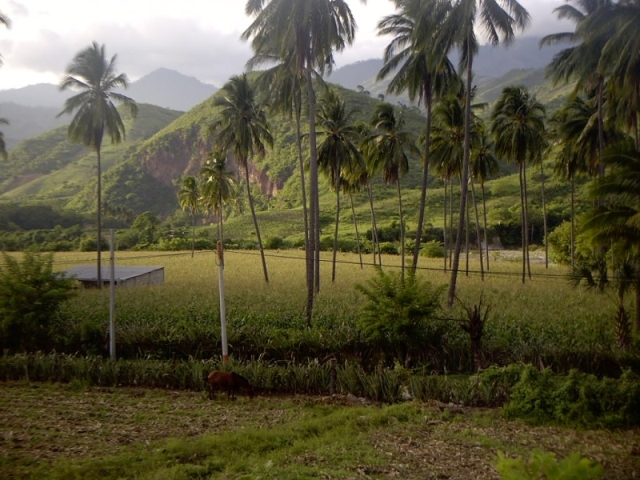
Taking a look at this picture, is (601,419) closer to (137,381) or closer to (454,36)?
(137,381)

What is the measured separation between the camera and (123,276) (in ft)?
89.5

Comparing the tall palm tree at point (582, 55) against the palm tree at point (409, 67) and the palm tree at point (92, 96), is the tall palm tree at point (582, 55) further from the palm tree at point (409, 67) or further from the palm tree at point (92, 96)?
the palm tree at point (92, 96)

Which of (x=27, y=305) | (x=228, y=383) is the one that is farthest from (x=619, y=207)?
(x=27, y=305)

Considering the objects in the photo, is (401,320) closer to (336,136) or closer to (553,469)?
(553,469)

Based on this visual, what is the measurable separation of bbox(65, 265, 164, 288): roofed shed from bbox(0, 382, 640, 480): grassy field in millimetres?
16754

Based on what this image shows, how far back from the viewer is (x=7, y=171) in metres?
106

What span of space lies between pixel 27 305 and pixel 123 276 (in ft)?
44.6

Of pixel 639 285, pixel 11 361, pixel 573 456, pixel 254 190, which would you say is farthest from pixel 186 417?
→ pixel 254 190

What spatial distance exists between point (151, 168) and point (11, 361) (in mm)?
108996

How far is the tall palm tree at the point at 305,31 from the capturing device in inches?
641

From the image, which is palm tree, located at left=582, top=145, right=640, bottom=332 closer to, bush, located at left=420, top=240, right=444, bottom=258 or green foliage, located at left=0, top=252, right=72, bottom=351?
green foliage, located at left=0, top=252, right=72, bottom=351

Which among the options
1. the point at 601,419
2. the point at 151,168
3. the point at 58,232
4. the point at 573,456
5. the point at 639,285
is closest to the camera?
the point at 573,456

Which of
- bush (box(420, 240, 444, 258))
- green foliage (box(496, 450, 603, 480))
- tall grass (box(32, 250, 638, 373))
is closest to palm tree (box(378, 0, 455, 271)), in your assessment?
tall grass (box(32, 250, 638, 373))

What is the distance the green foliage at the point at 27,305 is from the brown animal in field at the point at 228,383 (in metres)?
6.55
